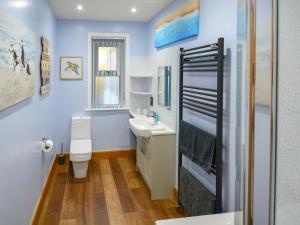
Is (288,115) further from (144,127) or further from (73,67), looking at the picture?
(73,67)

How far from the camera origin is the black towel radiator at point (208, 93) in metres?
2.23

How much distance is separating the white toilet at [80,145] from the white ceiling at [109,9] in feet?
5.78

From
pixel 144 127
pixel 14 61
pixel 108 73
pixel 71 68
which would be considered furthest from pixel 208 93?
pixel 71 68

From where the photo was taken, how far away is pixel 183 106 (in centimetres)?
312

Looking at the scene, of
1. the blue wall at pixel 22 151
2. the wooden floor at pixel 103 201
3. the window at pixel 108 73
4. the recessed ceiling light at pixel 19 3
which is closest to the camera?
the blue wall at pixel 22 151

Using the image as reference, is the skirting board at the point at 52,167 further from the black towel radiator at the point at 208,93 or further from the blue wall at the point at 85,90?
the black towel radiator at the point at 208,93

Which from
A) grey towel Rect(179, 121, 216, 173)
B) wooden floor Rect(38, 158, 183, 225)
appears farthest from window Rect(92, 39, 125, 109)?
grey towel Rect(179, 121, 216, 173)

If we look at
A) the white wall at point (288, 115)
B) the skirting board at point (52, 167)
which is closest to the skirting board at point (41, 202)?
the skirting board at point (52, 167)

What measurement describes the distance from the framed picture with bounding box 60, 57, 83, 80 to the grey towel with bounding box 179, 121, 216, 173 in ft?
8.66

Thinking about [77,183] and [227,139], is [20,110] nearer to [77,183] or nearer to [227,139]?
[227,139]

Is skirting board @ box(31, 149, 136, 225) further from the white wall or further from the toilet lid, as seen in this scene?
the white wall

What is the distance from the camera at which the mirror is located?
3.73 m

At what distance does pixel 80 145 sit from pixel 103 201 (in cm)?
122

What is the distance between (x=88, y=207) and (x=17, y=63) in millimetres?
1995
